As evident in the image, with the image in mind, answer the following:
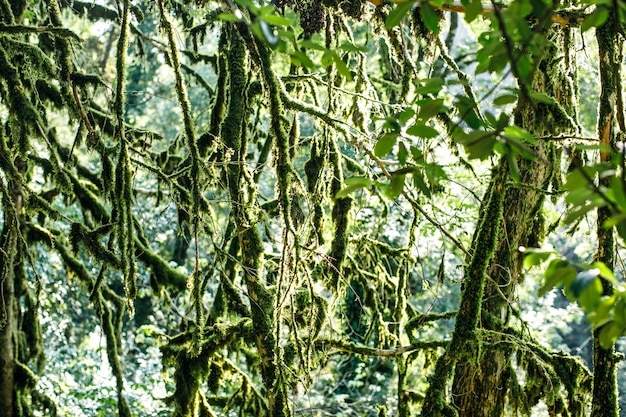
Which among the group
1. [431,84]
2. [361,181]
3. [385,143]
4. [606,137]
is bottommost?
[361,181]

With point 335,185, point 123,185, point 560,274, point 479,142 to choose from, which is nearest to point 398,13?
point 479,142

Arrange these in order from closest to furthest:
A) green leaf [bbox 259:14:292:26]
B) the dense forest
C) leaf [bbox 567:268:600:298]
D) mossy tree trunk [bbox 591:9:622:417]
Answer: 1. leaf [bbox 567:268:600:298]
2. green leaf [bbox 259:14:292:26]
3. the dense forest
4. mossy tree trunk [bbox 591:9:622:417]

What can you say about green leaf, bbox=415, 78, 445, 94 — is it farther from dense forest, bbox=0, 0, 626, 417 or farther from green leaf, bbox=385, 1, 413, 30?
green leaf, bbox=385, 1, 413, 30

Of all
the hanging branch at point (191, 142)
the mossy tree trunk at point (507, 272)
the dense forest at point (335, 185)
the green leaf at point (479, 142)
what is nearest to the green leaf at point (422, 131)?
the dense forest at point (335, 185)

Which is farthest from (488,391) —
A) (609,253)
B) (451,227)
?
(451,227)

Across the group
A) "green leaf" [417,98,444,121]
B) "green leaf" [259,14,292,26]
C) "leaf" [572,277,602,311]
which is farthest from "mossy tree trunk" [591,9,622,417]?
"green leaf" [259,14,292,26]

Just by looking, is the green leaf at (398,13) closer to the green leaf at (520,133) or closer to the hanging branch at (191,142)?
the green leaf at (520,133)

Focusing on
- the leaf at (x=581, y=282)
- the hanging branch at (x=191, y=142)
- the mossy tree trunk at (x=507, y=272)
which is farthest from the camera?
the mossy tree trunk at (x=507, y=272)

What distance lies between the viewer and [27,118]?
3.39 m

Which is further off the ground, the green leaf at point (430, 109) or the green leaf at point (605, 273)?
the green leaf at point (430, 109)

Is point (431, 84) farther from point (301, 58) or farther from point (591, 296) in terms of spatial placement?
point (591, 296)

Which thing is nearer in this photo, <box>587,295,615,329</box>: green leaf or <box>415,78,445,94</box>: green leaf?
<box>587,295,615,329</box>: green leaf

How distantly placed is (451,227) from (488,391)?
84.5 inches

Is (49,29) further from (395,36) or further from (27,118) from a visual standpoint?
(395,36)
